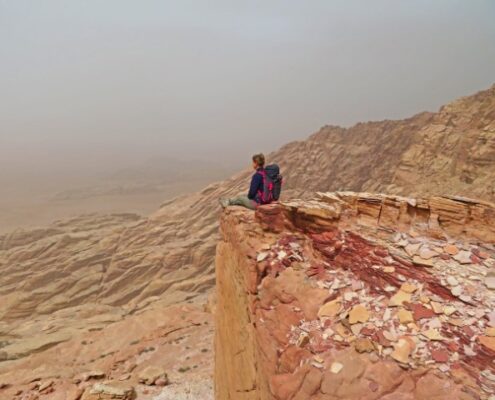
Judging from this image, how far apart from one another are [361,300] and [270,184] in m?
3.92

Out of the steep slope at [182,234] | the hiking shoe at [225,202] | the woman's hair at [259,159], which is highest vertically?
the woman's hair at [259,159]

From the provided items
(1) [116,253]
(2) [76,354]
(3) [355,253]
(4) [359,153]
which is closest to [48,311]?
(1) [116,253]

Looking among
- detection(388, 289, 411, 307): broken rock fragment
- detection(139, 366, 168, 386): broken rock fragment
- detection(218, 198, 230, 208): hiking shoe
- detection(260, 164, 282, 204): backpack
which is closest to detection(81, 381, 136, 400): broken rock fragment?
detection(139, 366, 168, 386): broken rock fragment

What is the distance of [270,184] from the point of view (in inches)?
366

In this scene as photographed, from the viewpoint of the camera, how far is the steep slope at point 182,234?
1737 inches

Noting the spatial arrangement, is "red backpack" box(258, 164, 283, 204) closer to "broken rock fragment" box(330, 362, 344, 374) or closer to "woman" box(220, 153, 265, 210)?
"woman" box(220, 153, 265, 210)

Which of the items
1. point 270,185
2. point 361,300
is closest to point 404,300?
point 361,300

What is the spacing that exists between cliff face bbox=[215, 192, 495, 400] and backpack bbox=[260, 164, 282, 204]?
66 cm

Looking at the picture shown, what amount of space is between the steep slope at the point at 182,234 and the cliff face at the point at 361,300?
3032cm

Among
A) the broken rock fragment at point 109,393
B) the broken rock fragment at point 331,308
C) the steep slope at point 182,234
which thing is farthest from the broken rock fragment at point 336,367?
the steep slope at point 182,234

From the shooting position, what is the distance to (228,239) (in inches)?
405

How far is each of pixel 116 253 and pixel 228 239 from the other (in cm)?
7316

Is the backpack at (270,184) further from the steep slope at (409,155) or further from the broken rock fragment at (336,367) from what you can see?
the steep slope at (409,155)

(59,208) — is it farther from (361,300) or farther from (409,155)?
(361,300)
